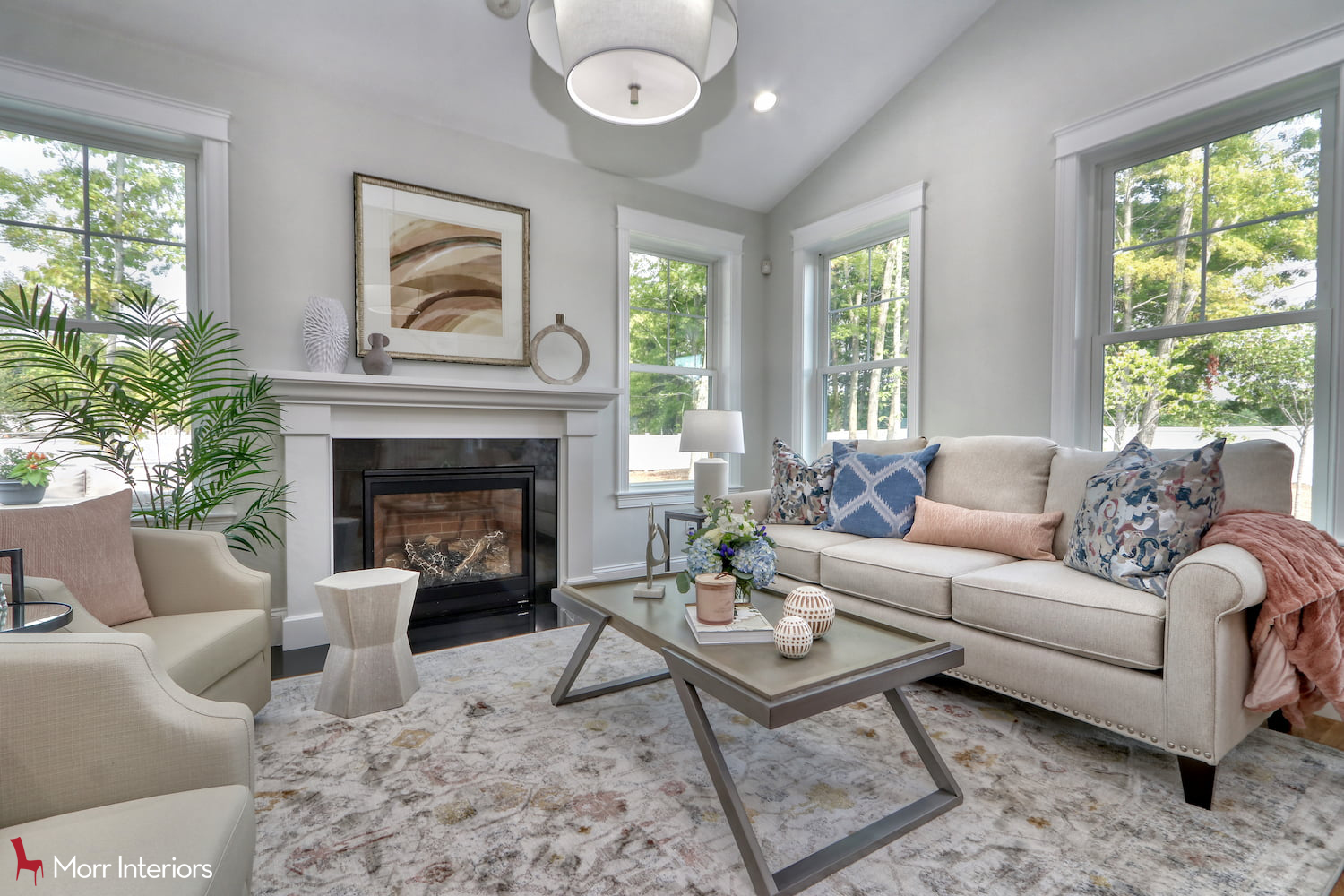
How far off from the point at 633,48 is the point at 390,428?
2.24 metres

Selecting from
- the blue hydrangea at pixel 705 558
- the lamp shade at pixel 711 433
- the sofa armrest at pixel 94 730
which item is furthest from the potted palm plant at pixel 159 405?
the lamp shade at pixel 711 433

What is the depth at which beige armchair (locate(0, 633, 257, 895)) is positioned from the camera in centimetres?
83

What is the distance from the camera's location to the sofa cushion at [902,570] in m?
2.34

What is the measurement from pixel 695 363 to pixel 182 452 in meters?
3.00

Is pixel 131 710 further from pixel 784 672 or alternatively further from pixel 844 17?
pixel 844 17

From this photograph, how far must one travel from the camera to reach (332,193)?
3189 mm

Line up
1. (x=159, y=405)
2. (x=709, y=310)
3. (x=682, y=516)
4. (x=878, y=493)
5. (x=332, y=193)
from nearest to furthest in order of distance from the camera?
1. (x=159, y=405)
2. (x=878, y=493)
3. (x=332, y=193)
4. (x=682, y=516)
5. (x=709, y=310)

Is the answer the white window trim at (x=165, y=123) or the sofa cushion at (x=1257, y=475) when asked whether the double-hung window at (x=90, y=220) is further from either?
the sofa cushion at (x=1257, y=475)

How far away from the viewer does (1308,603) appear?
169 cm

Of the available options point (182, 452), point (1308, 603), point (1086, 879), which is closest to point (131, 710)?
point (1086, 879)

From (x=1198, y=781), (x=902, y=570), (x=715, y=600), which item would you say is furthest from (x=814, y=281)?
(x=1198, y=781)

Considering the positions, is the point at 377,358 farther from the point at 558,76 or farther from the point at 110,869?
the point at 110,869

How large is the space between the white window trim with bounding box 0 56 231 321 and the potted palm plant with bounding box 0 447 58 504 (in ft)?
2.91

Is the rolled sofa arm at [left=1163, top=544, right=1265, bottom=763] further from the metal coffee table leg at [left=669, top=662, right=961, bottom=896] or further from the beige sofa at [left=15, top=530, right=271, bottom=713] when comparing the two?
the beige sofa at [left=15, top=530, right=271, bottom=713]
